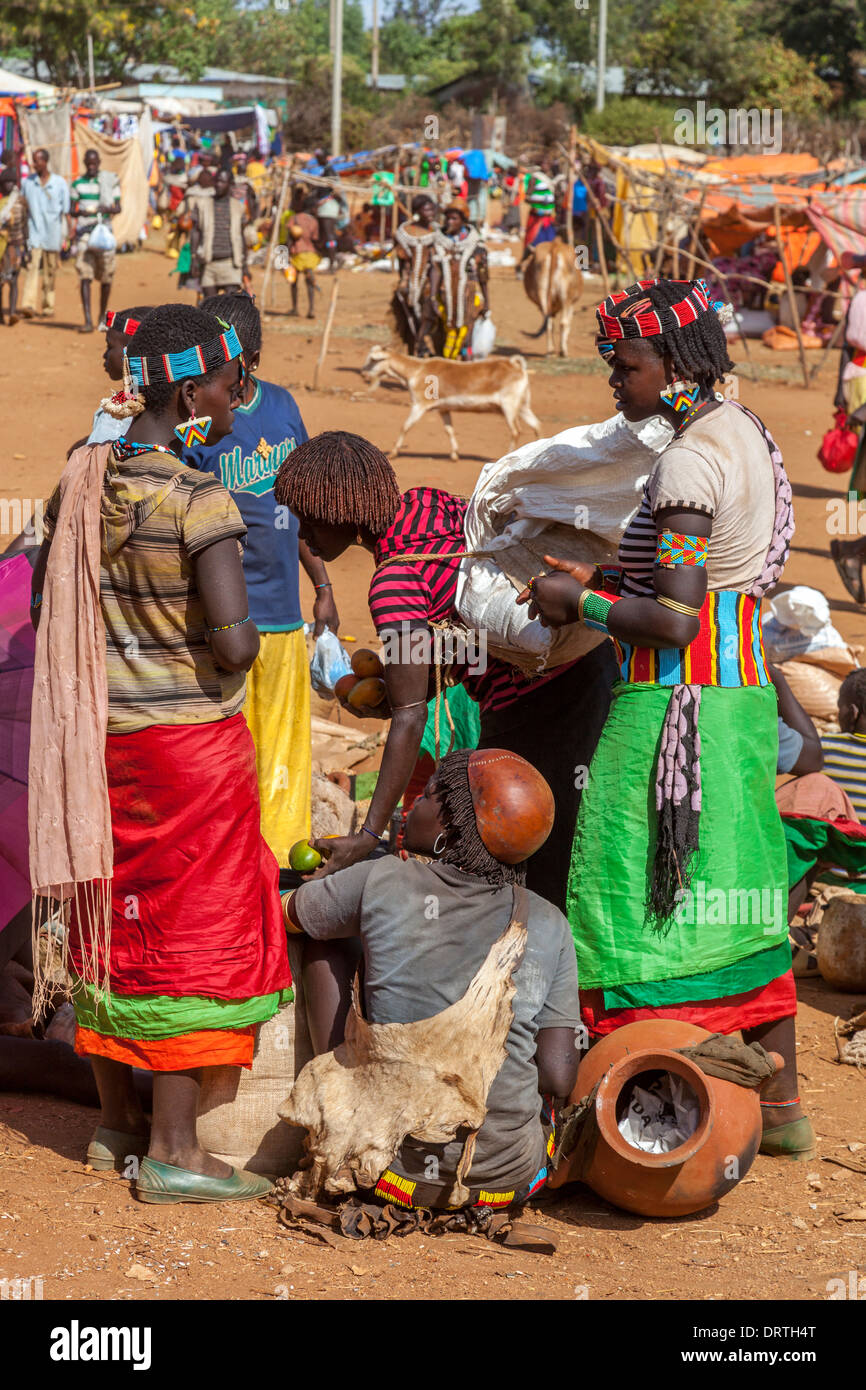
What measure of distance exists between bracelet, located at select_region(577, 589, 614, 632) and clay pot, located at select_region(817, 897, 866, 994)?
1.90 metres

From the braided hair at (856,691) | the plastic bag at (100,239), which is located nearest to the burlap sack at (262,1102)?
the braided hair at (856,691)

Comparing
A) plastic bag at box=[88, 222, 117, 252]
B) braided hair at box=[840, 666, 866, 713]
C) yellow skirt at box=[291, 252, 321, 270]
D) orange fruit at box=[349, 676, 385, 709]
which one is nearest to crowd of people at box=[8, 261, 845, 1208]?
orange fruit at box=[349, 676, 385, 709]

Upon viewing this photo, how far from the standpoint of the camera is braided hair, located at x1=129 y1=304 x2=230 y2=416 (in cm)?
290

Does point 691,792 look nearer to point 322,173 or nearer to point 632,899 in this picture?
point 632,899

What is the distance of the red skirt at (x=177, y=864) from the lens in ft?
9.57

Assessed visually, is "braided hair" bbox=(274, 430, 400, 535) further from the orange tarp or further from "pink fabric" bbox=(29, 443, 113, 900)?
the orange tarp

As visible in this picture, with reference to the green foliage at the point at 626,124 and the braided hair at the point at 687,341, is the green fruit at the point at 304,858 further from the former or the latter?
the green foliage at the point at 626,124

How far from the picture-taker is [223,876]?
2.97 metres

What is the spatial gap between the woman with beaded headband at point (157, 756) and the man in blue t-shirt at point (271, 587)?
3.40 feet

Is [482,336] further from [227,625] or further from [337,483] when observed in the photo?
[227,625]

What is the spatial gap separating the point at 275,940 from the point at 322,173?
2795cm
